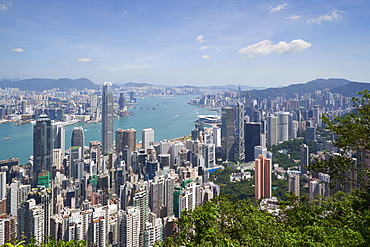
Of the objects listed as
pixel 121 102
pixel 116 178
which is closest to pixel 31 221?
pixel 116 178

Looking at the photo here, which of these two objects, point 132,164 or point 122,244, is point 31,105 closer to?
point 132,164

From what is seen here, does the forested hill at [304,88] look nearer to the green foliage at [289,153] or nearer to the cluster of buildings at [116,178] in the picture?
the cluster of buildings at [116,178]

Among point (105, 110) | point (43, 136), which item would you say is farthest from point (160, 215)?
point (105, 110)

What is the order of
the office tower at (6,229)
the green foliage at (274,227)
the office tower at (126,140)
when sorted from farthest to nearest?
the office tower at (126,140) → the office tower at (6,229) → the green foliage at (274,227)

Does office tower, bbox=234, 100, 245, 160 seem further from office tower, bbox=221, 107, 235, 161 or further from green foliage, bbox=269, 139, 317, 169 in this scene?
green foliage, bbox=269, 139, 317, 169

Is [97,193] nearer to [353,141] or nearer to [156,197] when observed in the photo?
[156,197]

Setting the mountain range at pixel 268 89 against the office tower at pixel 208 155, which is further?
the mountain range at pixel 268 89

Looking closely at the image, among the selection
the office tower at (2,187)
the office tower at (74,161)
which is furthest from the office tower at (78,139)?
the office tower at (2,187)
